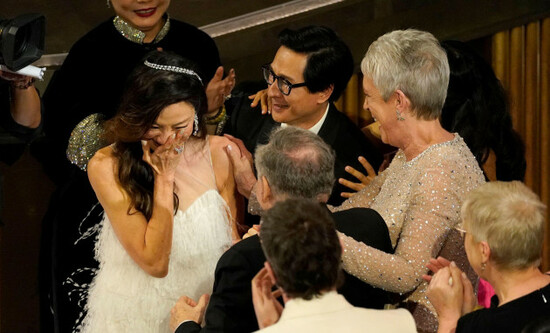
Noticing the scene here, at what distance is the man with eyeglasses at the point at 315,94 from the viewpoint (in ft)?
12.5

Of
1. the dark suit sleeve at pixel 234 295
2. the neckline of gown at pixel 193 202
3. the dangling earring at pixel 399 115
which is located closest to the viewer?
the dark suit sleeve at pixel 234 295

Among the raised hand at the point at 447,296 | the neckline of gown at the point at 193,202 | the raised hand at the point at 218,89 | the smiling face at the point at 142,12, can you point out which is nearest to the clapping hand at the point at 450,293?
the raised hand at the point at 447,296

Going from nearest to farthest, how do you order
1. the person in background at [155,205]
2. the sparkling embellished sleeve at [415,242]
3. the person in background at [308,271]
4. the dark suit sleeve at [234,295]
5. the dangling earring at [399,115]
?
the person in background at [308,271]
the dark suit sleeve at [234,295]
the sparkling embellished sleeve at [415,242]
the dangling earring at [399,115]
the person in background at [155,205]

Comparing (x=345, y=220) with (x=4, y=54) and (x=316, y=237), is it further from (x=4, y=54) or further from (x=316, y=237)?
(x=4, y=54)

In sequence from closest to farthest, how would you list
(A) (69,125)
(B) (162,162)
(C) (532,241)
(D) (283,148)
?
(C) (532,241) < (D) (283,148) < (B) (162,162) < (A) (69,125)

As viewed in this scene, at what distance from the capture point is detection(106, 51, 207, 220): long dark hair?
10.9 ft

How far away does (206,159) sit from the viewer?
11.6ft

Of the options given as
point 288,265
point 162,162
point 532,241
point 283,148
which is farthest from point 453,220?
point 162,162

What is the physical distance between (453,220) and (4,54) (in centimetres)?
149

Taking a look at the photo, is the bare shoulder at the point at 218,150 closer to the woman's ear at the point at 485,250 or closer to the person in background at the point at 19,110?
the person in background at the point at 19,110

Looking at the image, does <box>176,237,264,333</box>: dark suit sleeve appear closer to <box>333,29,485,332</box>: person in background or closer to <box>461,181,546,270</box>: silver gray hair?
<box>333,29,485,332</box>: person in background

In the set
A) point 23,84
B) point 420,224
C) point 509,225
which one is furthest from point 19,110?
point 509,225

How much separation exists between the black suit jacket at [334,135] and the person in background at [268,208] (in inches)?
32.0

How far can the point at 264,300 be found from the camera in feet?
8.57
